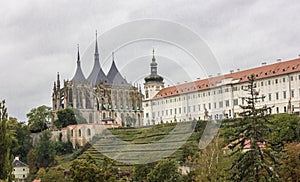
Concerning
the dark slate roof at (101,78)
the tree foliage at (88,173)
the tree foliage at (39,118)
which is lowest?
the tree foliage at (88,173)

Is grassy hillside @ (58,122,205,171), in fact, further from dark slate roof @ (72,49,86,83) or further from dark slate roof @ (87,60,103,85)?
dark slate roof @ (72,49,86,83)

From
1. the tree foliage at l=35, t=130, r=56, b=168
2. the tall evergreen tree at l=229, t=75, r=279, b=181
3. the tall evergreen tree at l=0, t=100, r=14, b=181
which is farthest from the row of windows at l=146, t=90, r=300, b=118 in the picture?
the tall evergreen tree at l=0, t=100, r=14, b=181

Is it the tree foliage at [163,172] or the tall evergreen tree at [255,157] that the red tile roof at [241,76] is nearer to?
the tree foliage at [163,172]

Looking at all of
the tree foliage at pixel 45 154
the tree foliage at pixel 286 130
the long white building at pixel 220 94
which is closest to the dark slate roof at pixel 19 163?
the tree foliage at pixel 45 154

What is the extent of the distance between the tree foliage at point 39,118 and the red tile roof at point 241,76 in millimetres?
19415

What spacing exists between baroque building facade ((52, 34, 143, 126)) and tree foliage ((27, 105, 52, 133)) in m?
6.13

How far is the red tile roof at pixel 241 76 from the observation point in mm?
77688

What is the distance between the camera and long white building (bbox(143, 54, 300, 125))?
76.6 metres

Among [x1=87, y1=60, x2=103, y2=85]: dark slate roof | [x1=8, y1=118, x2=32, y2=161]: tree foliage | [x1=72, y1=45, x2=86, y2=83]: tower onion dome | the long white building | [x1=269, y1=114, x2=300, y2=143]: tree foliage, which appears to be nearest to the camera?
[x1=269, y1=114, x2=300, y2=143]: tree foliage

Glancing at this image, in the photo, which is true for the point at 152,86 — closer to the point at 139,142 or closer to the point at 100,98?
the point at 100,98

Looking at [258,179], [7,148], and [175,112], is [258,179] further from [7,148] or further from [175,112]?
[175,112]

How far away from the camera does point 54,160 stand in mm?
79562

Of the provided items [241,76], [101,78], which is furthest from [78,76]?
[241,76]

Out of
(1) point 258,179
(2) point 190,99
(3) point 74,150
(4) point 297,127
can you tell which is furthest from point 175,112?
(1) point 258,179
